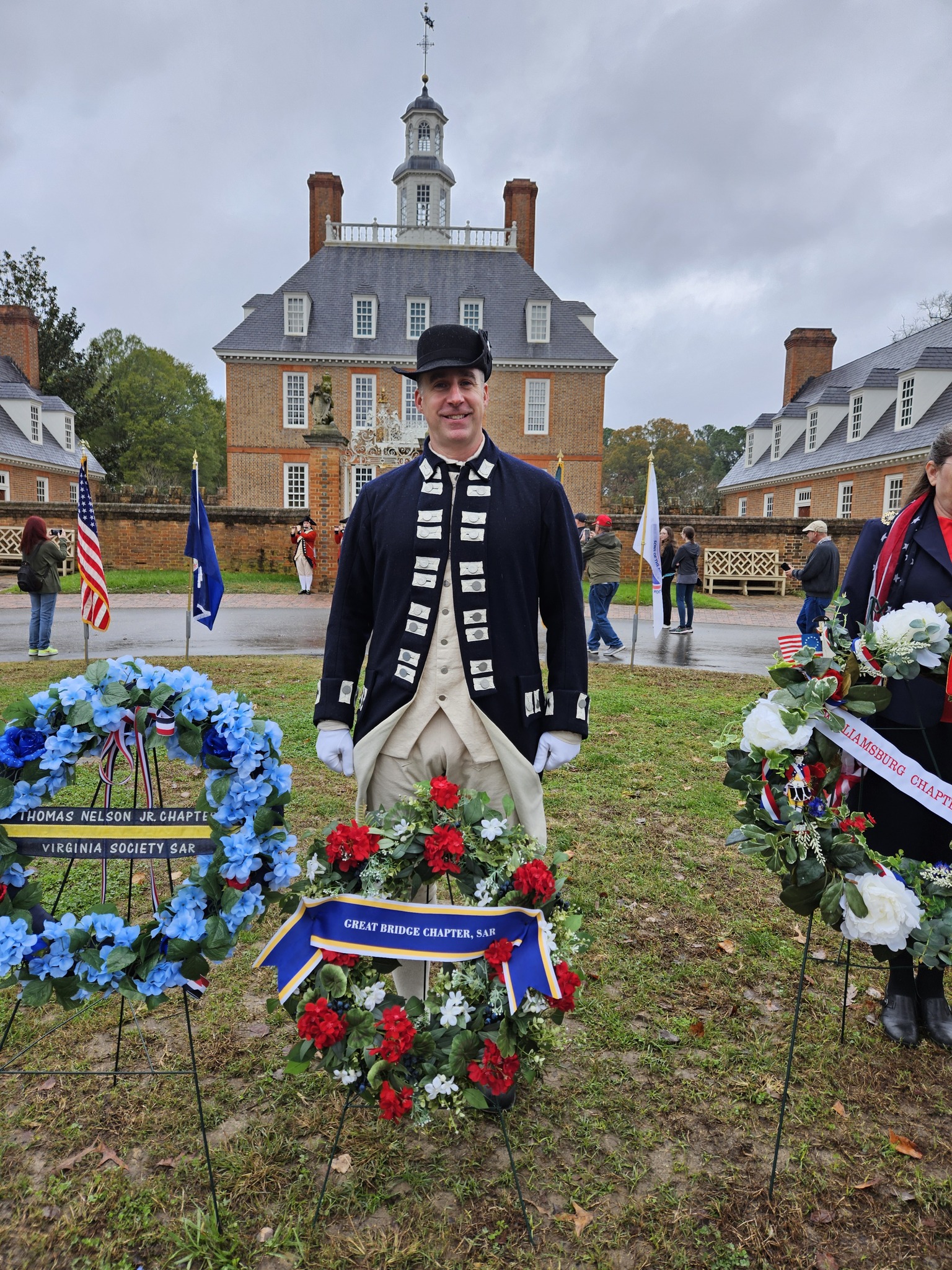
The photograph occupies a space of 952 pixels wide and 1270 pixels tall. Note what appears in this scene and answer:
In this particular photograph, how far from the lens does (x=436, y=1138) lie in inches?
102

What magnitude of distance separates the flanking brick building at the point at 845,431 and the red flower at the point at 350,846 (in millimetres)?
24618

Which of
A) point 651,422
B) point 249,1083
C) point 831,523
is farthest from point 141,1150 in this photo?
Answer: point 651,422

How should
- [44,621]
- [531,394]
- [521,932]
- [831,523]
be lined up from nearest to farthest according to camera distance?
[521,932] < [44,621] < [831,523] < [531,394]

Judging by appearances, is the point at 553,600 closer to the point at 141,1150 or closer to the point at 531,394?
the point at 141,1150

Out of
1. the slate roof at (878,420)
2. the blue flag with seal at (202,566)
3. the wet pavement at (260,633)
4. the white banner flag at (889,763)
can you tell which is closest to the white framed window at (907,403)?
the slate roof at (878,420)

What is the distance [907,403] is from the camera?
2809 centimetres

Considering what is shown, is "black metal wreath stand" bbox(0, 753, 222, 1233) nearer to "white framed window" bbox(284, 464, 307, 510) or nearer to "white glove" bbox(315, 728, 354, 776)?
"white glove" bbox(315, 728, 354, 776)

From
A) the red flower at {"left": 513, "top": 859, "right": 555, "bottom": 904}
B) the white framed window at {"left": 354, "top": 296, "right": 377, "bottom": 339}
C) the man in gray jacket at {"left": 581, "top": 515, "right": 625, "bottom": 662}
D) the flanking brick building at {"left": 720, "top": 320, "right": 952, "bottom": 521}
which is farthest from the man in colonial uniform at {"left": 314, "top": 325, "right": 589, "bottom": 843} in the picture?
the white framed window at {"left": 354, "top": 296, "right": 377, "bottom": 339}

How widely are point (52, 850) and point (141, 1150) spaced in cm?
109

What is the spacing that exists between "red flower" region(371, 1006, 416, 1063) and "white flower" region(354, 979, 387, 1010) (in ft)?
0.29

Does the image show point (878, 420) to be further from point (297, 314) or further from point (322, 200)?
point (322, 200)

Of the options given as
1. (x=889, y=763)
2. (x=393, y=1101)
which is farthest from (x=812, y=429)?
(x=393, y=1101)

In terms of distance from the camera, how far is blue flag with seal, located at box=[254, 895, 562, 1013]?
6.92 ft

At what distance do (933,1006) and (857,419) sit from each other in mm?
31734
